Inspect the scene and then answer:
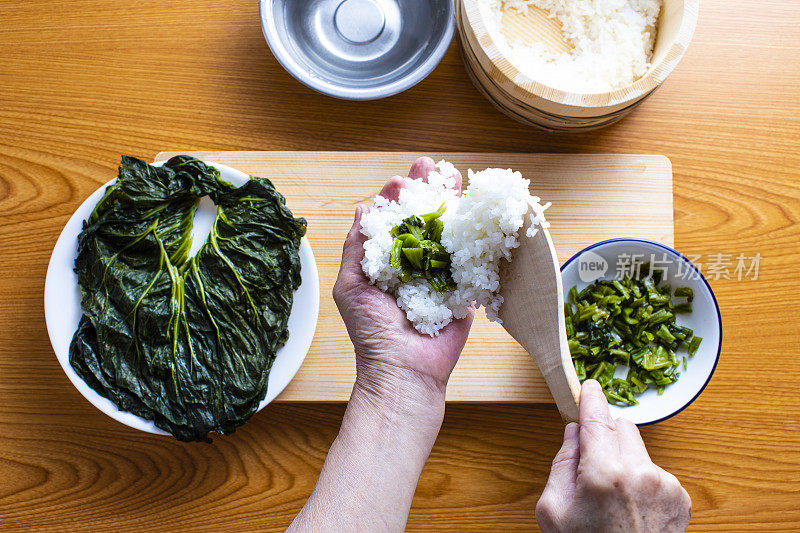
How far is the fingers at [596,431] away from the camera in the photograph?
1.22 metres

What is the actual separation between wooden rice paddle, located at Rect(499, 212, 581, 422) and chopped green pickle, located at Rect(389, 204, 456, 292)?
0.47ft

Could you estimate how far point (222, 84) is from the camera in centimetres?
197

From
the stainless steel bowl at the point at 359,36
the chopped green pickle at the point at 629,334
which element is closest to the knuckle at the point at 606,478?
the chopped green pickle at the point at 629,334

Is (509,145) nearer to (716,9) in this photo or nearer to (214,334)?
(716,9)

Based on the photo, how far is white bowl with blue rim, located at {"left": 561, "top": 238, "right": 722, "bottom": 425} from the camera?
5.48ft

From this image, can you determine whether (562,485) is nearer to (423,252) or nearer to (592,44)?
(423,252)

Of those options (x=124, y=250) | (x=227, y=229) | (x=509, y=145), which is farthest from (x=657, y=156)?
(x=124, y=250)

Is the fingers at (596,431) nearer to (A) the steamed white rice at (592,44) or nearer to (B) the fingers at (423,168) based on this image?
(B) the fingers at (423,168)

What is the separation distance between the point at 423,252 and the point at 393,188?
0.94 feet

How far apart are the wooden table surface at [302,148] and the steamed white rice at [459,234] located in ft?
1.74

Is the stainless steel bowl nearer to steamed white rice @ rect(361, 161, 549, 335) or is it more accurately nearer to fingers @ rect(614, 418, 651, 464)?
steamed white rice @ rect(361, 161, 549, 335)

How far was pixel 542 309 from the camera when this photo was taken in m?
1.26

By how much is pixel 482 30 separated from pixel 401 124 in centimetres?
44

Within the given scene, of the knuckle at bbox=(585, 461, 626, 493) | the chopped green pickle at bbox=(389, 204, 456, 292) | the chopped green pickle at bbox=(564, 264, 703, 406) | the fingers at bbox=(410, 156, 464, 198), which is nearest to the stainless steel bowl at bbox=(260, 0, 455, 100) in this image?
the fingers at bbox=(410, 156, 464, 198)
